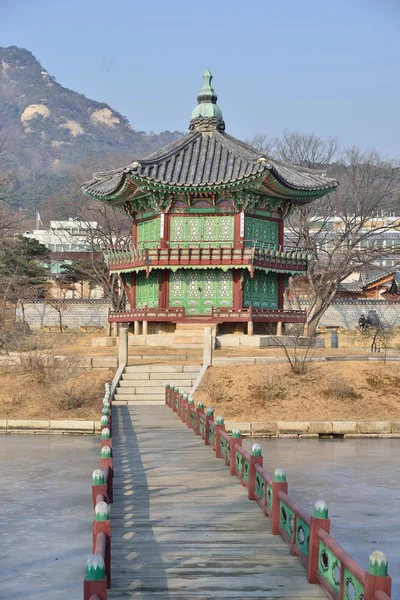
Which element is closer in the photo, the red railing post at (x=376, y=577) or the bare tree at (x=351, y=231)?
the red railing post at (x=376, y=577)

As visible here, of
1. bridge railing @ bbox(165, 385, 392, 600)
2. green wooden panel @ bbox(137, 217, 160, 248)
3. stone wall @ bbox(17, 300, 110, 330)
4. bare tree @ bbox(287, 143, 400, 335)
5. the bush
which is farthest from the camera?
stone wall @ bbox(17, 300, 110, 330)

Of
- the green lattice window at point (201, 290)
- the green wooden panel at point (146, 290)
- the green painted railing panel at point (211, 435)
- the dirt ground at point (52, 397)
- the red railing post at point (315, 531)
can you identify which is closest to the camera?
the red railing post at point (315, 531)

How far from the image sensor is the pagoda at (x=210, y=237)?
134ft

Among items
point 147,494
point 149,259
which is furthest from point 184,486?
point 149,259

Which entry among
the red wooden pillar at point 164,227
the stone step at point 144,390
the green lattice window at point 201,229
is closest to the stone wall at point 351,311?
the green lattice window at point 201,229

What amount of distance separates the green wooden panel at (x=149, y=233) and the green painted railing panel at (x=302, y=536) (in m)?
31.1

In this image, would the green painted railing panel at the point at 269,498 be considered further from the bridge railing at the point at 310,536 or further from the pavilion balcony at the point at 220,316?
the pavilion balcony at the point at 220,316

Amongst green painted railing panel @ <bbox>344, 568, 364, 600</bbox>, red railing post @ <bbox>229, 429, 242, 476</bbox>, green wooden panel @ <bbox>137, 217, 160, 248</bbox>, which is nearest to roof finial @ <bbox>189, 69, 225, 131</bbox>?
green wooden panel @ <bbox>137, 217, 160, 248</bbox>

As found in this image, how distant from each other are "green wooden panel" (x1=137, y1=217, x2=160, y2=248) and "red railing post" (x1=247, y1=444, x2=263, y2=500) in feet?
90.3

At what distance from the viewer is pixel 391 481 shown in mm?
19812

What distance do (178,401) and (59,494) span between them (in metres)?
9.85

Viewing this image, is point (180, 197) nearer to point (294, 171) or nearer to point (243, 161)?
point (243, 161)

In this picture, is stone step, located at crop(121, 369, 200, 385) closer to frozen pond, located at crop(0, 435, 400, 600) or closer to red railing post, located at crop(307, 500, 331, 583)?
frozen pond, located at crop(0, 435, 400, 600)

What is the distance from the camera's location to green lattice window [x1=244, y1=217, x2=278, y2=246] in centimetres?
4222
